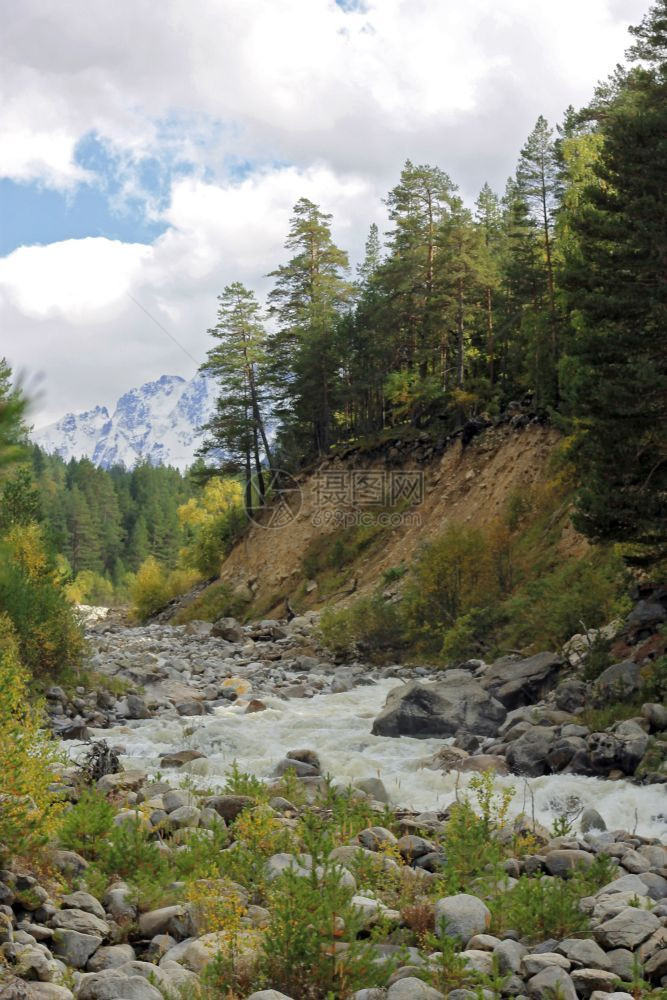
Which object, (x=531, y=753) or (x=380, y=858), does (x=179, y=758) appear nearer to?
(x=531, y=753)

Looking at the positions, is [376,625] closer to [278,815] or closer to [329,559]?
[329,559]

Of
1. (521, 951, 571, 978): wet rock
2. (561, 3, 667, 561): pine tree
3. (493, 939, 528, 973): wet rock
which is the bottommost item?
(493, 939, 528, 973): wet rock

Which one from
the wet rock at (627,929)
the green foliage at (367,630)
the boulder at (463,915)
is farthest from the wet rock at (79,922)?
the green foliage at (367,630)

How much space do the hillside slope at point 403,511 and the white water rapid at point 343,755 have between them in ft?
33.1

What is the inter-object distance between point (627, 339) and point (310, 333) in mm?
30851

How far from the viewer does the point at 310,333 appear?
1716 inches

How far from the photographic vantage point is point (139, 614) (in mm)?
51812

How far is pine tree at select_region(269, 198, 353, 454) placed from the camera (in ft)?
144

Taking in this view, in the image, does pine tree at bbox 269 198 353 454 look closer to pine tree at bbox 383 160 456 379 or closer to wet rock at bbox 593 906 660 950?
pine tree at bbox 383 160 456 379

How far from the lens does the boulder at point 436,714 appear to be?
13531mm

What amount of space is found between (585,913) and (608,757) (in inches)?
202

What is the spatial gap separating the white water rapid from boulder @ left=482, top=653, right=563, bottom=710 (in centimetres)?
226

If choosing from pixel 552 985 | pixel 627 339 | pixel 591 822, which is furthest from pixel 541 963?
pixel 627 339

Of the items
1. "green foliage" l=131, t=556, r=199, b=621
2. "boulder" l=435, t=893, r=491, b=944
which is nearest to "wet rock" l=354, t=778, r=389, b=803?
"boulder" l=435, t=893, r=491, b=944
